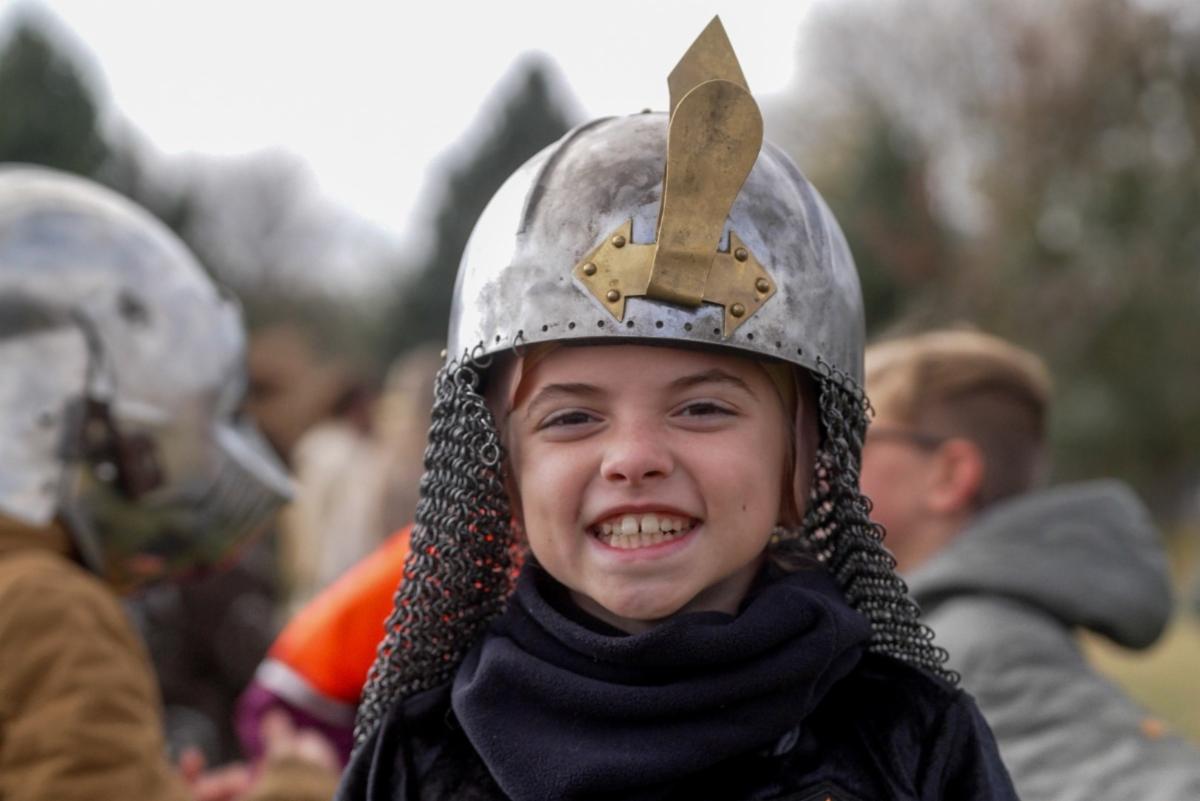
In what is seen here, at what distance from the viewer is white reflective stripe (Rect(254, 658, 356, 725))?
416cm

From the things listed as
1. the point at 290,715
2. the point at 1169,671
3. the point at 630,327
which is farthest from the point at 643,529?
the point at 1169,671

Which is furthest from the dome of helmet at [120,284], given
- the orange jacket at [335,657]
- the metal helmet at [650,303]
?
the metal helmet at [650,303]

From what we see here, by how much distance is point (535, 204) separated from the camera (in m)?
2.42

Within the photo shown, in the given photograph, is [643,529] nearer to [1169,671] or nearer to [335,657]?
[335,657]

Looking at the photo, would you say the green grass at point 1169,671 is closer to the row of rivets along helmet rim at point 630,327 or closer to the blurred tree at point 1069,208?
the blurred tree at point 1069,208

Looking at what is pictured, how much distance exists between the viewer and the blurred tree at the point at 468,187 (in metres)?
36.2

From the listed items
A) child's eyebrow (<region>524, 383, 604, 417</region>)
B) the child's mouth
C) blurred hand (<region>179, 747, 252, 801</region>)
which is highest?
child's eyebrow (<region>524, 383, 604, 417</region>)

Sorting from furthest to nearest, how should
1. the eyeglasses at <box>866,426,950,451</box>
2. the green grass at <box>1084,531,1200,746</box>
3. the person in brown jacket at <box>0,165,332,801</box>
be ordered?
the green grass at <box>1084,531,1200,746</box>, the eyeglasses at <box>866,426,950,451</box>, the person in brown jacket at <box>0,165,332,801</box>

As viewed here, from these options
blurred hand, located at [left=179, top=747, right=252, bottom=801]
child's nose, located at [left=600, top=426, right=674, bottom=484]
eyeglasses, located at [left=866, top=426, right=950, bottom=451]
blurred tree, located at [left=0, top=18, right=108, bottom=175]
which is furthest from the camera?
blurred tree, located at [left=0, top=18, right=108, bottom=175]

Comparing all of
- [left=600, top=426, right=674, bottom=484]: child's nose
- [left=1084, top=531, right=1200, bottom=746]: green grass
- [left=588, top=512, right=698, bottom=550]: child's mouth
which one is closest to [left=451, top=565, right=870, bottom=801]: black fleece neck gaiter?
[left=588, top=512, right=698, bottom=550]: child's mouth

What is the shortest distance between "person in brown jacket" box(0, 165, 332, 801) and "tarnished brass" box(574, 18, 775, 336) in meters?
1.59

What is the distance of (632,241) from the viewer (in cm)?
227

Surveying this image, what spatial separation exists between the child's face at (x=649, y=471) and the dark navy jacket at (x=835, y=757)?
0.98 feet

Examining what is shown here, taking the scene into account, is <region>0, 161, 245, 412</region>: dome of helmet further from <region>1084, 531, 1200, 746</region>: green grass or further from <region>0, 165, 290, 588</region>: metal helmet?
<region>1084, 531, 1200, 746</region>: green grass
